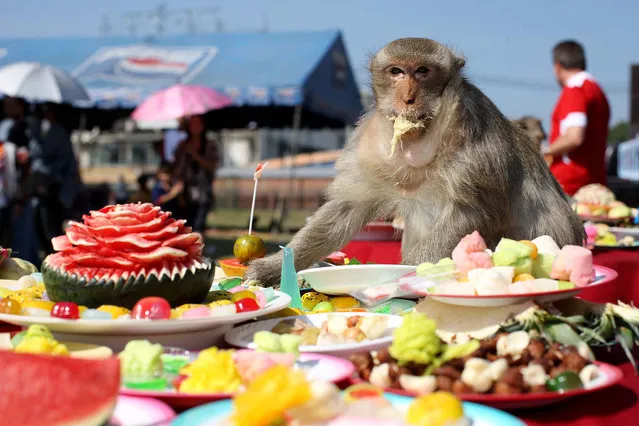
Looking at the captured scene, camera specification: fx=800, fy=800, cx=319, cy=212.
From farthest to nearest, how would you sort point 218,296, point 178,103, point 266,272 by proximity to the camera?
point 178,103 < point 266,272 < point 218,296

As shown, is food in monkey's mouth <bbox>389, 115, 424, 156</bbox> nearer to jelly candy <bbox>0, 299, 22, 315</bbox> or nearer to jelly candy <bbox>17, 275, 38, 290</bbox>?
jelly candy <bbox>17, 275, 38, 290</bbox>

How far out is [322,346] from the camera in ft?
4.24

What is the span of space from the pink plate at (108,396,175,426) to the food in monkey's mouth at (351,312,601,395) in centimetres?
29

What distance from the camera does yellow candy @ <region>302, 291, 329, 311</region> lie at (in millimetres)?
1875

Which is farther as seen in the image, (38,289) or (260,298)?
(38,289)

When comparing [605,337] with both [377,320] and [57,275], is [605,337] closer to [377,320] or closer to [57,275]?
[377,320]

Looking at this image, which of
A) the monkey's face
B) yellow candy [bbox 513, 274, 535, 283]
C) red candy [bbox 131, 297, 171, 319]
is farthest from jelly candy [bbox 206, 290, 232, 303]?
the monkey's face

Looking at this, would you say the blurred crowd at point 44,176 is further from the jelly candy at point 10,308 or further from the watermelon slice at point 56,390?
the watermelon slice at point 56,390

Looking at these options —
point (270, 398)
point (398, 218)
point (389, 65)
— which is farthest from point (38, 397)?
point (398, 218)

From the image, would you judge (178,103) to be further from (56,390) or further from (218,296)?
(56,390)

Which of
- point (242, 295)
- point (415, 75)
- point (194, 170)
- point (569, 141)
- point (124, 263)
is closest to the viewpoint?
point (124, 263)

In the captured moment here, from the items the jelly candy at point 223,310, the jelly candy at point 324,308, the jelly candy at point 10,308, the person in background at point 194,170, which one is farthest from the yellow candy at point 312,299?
the person in background at point 194,170

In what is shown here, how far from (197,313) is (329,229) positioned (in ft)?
4.43

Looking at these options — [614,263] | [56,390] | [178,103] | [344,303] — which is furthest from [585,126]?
[178,103]
